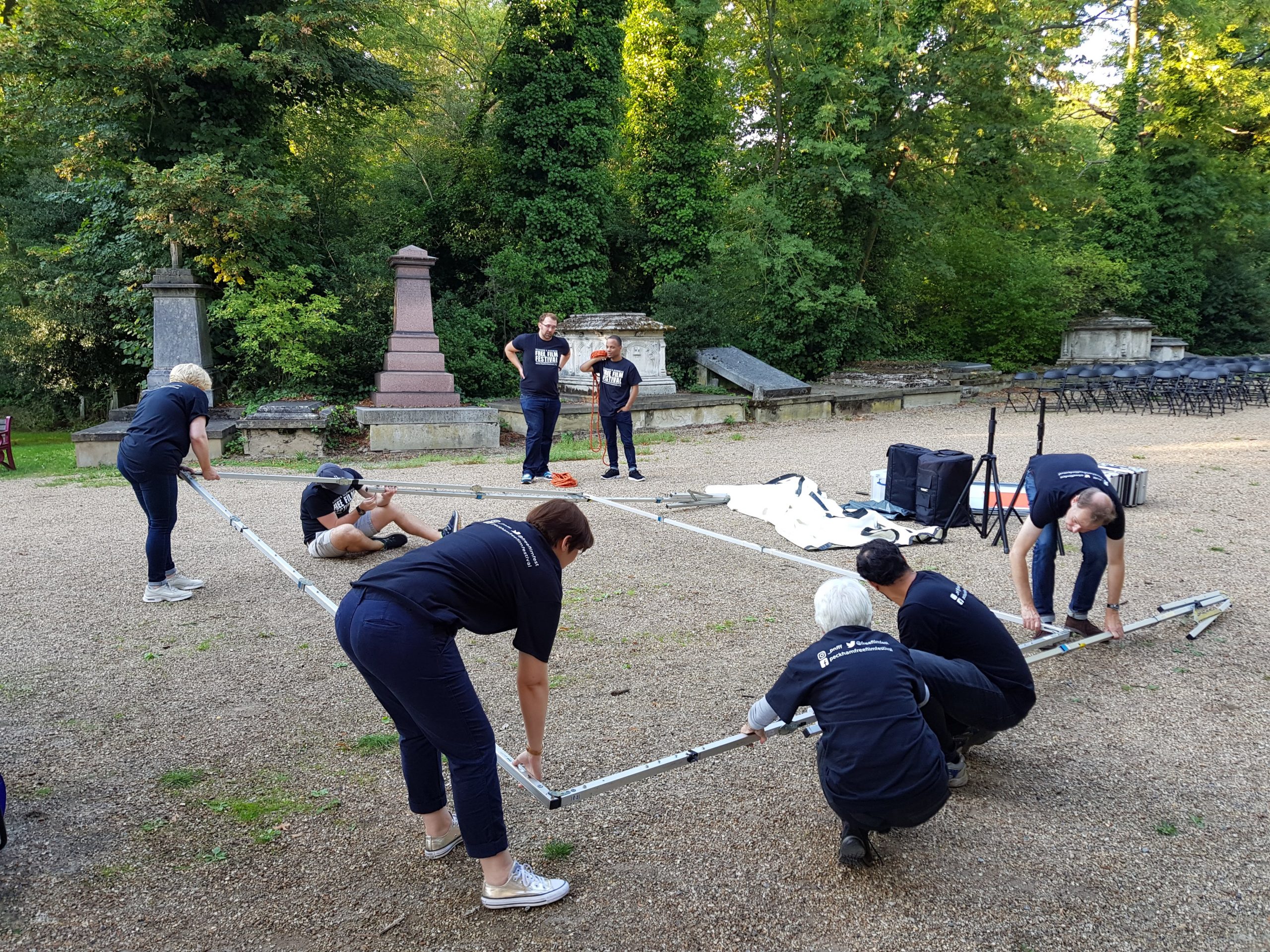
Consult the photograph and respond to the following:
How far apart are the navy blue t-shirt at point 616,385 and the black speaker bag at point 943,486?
12.5 ft

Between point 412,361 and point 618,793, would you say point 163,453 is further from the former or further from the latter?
point 412,361

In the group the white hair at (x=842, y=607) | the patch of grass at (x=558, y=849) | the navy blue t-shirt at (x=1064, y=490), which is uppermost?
the navy blue t-shirt at (x=1064, y=490)

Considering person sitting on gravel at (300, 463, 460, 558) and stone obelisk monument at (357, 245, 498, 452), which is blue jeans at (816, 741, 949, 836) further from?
stone obelisk monument at (357, 245, 498, 452)

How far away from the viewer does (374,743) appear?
4.39 meters

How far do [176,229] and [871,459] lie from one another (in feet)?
39.5

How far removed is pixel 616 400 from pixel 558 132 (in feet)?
35.0

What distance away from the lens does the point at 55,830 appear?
361 centimetres

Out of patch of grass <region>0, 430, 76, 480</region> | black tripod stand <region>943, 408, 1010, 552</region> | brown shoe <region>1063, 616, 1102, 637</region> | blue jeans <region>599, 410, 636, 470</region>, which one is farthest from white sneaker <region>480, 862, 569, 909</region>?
patch of grass <region>0, 430, 76, 480</region>

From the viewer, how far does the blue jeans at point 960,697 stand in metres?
3.62

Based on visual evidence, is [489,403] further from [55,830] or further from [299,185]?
[55,830]

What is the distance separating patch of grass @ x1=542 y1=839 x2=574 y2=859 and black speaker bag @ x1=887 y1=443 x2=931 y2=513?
659cm

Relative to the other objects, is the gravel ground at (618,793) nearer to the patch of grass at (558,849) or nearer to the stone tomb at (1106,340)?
the patch of grass at (558,849)

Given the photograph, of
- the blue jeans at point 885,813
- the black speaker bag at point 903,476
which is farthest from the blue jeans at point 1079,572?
the black speaker bag at point 903,476

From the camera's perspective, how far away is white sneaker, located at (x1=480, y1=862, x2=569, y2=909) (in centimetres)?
308
